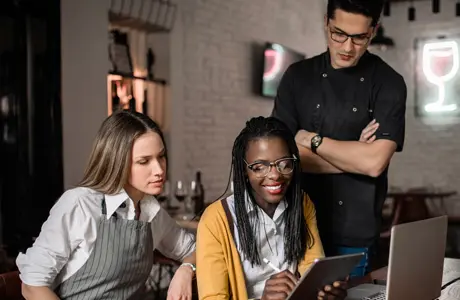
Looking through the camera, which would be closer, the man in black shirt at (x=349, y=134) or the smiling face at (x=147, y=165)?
the smiling face at (x=147, y=165)

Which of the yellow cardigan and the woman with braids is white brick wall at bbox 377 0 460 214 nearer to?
the woman with braids

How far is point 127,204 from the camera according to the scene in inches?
62.3

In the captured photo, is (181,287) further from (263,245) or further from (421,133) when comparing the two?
(421,133)

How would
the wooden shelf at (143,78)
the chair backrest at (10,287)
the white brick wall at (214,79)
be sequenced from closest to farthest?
1. the chair backrest at (10,287)
2. the wooden shelf at (143,78)
3. the white brick wall at (214,79)

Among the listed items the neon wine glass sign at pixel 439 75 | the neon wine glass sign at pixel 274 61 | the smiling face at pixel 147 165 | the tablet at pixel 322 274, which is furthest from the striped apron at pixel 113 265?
the neon wine glass sign at pixel 439 75

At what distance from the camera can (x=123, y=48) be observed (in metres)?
4.28

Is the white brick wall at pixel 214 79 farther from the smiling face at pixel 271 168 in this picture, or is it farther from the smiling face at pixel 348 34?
the smiling face at pixel 271 168

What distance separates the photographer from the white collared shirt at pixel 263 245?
1.58 meters

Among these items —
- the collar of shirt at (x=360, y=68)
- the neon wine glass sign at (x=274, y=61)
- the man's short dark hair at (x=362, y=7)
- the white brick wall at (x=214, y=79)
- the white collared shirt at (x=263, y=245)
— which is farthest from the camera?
the neon wine glass sign at (x=274, y=61)

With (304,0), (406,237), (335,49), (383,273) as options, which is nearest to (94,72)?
(335,49)

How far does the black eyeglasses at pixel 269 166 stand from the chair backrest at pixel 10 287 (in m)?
0.63

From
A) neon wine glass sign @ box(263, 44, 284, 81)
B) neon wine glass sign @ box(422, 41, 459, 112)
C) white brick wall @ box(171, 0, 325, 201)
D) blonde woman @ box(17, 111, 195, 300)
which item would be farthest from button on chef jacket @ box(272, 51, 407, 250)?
neon wine glass sign @ box(422, 41, 459, 112)

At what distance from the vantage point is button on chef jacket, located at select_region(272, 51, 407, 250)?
6.42 feet

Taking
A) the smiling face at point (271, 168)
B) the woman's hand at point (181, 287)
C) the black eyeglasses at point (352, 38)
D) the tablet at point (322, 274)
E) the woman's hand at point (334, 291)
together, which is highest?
the black eyeglasses at point (352, 38)
